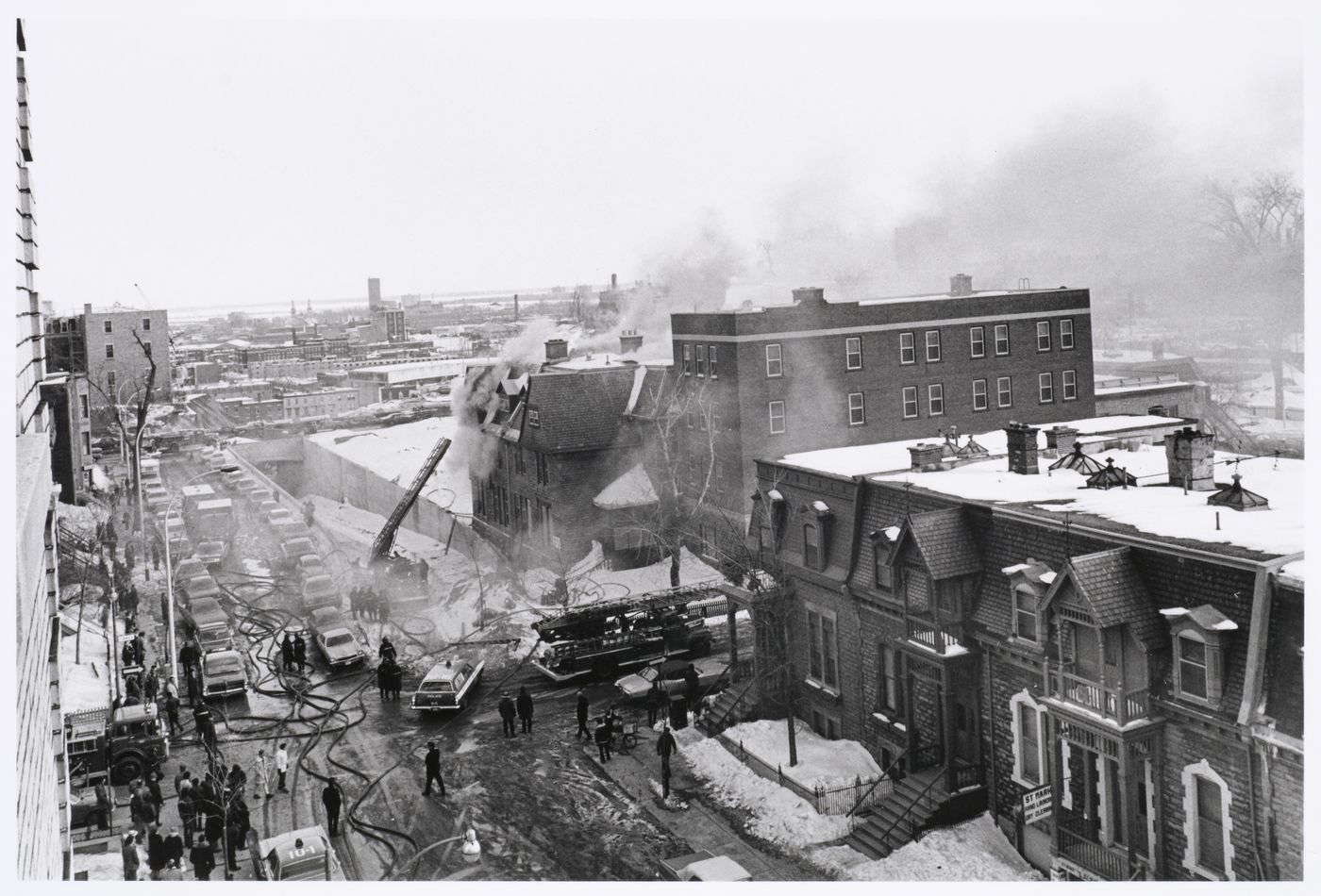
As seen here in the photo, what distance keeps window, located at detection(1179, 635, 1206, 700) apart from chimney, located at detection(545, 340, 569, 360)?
3518 cm

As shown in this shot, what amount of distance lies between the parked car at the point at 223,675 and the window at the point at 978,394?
78.0 feet

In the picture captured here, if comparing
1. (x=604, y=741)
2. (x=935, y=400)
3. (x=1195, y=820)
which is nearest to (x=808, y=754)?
(x=604, y=741)

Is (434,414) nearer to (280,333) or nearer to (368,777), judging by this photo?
(280,333)

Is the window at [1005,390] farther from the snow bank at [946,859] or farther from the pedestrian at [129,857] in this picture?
the pedestrian at [129,857]

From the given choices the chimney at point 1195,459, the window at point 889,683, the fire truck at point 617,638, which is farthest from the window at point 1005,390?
the chimney at point 1195,459

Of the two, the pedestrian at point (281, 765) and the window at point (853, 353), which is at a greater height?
the window at point (853, 353)

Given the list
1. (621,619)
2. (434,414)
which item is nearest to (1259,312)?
(621,619)

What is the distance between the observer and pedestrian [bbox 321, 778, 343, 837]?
19781 millimetres

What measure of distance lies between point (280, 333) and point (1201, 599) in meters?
63.8

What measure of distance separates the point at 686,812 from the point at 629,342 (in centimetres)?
2998

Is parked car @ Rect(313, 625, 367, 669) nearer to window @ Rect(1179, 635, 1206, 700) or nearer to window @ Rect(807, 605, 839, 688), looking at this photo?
window @ Rect(807, 605, 839, 688)

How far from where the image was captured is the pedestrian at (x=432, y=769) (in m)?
21.1

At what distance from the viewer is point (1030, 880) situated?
16.7 meters

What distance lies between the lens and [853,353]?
119 feet
